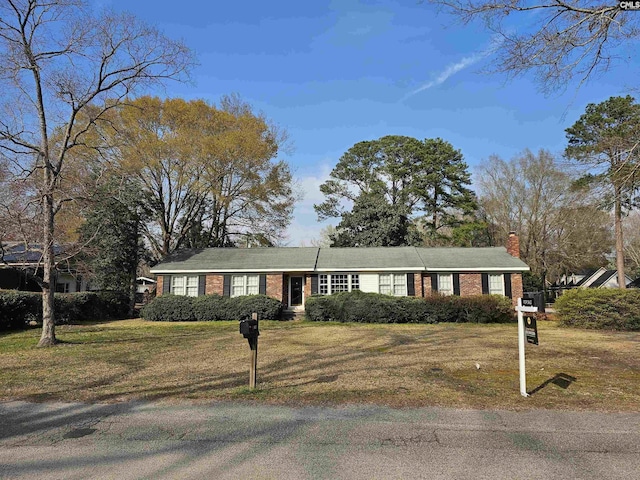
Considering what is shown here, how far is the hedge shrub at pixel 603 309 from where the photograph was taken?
16062mm

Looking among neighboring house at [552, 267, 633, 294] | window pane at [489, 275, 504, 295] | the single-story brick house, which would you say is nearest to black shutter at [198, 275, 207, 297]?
the single-story brick house

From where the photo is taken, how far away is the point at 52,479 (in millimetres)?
3633

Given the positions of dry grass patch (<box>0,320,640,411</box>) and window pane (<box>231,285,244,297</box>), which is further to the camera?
window pane (<box>231,285,244,297</box>)

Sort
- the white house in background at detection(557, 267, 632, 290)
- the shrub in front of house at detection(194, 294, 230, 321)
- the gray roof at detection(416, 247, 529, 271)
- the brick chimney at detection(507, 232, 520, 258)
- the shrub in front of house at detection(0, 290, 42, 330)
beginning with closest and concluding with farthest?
1. the shrub in front of house at detection(0, 290, 42, 330)
2. the shrub in front of house at detection(194, 294, 230, 321)
3. the gray roof at detection(416, 247, 529, 271)
4. the brick chimney at detection(507, 232, 520, 258)
5. the white house in background at detection(557, 267, 632, 290)

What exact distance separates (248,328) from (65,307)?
55.8ft

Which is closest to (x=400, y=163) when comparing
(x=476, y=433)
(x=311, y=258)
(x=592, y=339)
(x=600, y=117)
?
(x=600, y=117)

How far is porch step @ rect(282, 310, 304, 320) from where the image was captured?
71.4ft

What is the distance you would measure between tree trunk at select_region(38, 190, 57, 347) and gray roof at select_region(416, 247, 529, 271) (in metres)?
16.9

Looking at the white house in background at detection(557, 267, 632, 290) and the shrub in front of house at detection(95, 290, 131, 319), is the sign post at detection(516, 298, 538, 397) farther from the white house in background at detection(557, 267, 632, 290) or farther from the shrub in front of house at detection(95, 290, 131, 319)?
the white house in background at detection(557, 267, 632, 290)

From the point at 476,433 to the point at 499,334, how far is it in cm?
1047

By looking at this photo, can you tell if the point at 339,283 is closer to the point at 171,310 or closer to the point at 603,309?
the point at 171,310

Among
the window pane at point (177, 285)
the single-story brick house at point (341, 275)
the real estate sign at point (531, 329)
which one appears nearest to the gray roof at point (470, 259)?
the single-story brick house at point (341, 275)

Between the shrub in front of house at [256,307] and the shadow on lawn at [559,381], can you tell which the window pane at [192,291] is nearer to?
the shrub in front of house at [256,307]

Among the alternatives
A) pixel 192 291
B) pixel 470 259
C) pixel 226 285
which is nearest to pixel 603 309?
pixel 470 259
